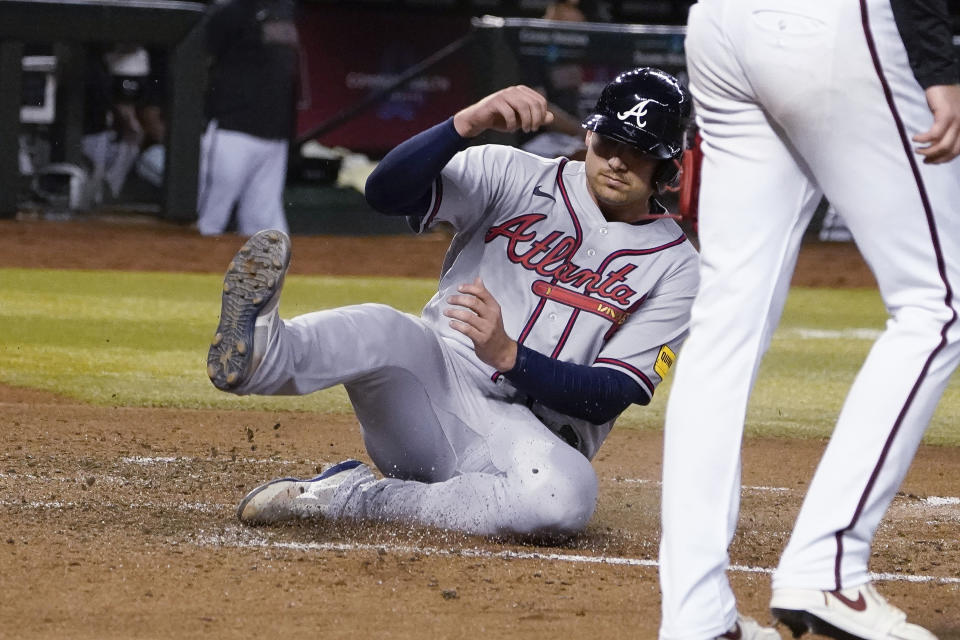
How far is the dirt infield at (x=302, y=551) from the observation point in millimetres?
2412

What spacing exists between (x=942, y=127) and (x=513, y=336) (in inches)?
56.8

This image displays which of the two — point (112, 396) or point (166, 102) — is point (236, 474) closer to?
point (112, 396)

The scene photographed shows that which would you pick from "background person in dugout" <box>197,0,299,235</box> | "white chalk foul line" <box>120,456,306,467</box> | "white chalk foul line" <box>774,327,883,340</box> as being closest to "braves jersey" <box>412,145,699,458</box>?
"white chalk foul line" <box>120,456,306,467</box>

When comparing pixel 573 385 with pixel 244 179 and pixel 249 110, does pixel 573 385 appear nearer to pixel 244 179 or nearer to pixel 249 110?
pixel 249 110

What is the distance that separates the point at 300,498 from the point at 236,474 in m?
0.71

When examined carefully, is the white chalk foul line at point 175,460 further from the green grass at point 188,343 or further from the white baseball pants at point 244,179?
the white baseball pants at point 244,179

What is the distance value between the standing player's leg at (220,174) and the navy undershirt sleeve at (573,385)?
7.79 m

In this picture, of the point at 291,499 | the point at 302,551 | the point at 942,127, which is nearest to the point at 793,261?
the point at 942,127

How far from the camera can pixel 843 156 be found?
2023 mm

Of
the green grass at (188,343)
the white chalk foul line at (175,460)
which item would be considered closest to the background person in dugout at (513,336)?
the white chalk foul line at (175,460)

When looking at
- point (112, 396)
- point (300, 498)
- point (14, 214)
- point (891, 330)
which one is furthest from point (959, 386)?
point (14, 214)

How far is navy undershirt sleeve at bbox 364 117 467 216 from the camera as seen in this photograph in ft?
9.80

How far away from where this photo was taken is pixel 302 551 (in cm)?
293

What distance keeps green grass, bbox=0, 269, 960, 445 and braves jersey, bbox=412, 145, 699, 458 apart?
207 cm
